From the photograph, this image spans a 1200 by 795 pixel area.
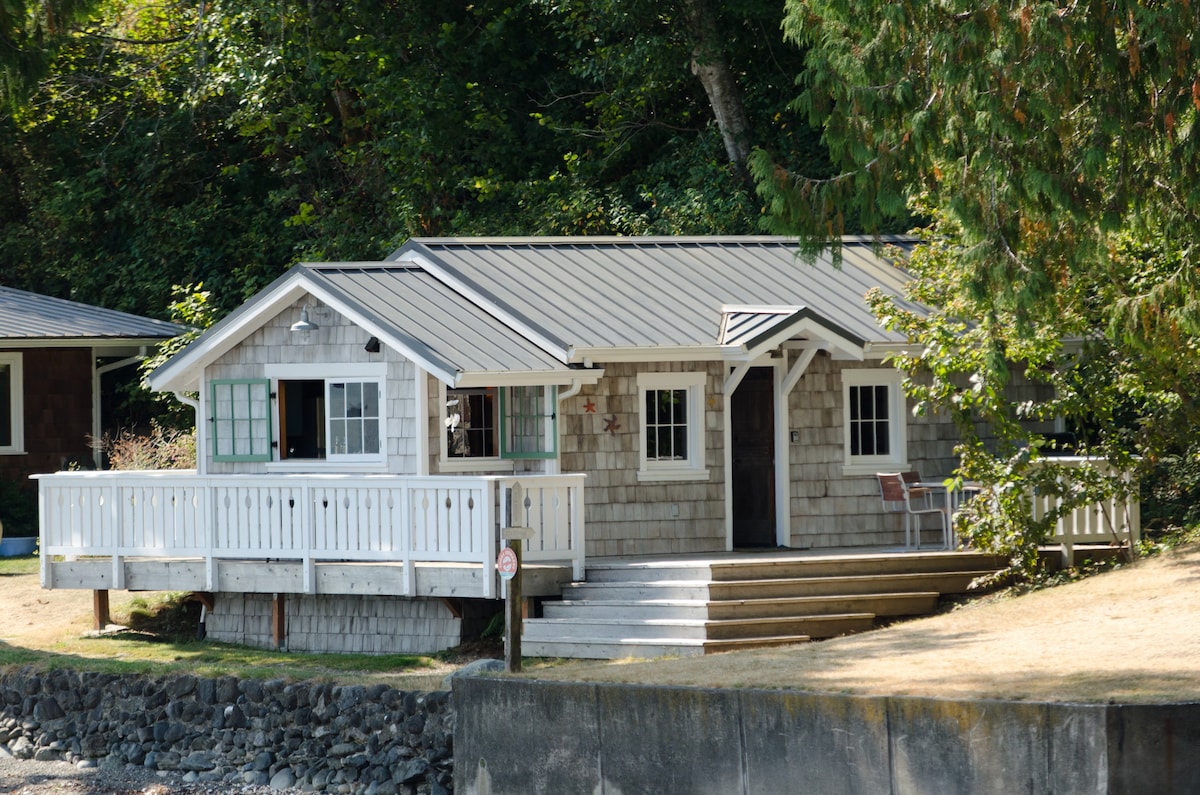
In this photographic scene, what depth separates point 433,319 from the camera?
1695 cm

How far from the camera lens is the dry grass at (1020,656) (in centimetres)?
1073

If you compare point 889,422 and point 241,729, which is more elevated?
point 889,422

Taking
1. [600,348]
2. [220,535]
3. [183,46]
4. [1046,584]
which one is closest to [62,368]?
[183,46]

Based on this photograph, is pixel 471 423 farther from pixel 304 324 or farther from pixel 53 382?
pixel 53 382

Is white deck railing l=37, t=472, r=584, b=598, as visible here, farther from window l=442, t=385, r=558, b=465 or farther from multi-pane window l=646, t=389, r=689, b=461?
multi-pane window l=646, t=389, r=689, b=461

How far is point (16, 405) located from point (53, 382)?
660 mm

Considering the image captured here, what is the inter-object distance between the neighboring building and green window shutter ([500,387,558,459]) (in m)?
10.2

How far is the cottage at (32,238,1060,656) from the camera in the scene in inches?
632

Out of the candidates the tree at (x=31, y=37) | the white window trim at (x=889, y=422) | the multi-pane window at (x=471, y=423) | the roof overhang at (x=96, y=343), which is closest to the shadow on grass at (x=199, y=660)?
the multi-pane window at (x=471, y=423)

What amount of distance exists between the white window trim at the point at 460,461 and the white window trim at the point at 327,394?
0.55 meters

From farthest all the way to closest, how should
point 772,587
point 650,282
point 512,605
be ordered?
point 650,282 < point 772,587 < point 512,605

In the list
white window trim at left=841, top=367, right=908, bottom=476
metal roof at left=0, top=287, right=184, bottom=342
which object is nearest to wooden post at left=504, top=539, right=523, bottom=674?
white window trim at left=841, top=367, right=908, bottom=476

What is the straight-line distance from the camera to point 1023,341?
15.3 meters

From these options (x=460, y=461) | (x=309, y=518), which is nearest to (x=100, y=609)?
(x=309, y=518)
